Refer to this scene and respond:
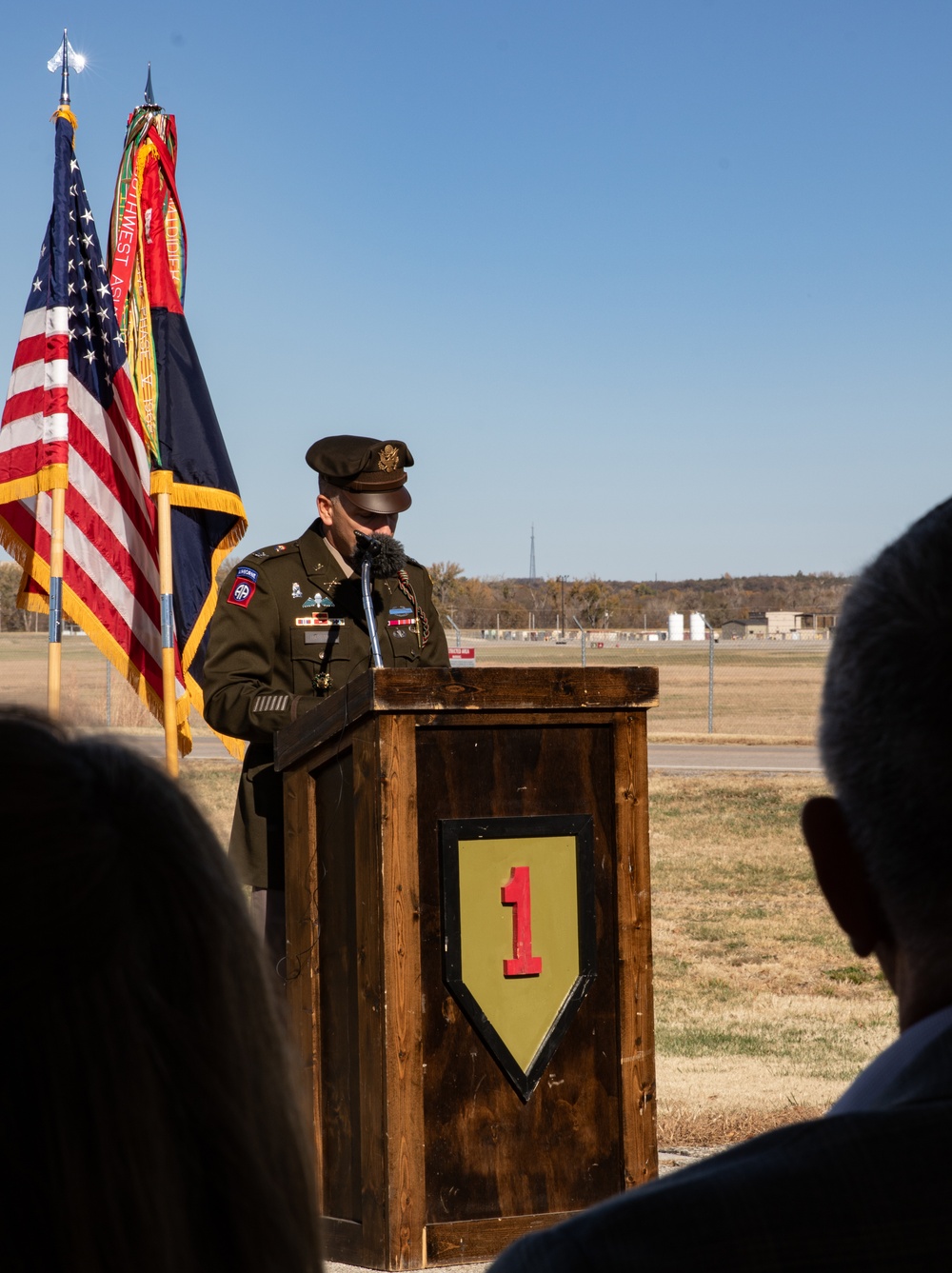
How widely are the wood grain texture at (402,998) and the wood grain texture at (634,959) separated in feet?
1.55

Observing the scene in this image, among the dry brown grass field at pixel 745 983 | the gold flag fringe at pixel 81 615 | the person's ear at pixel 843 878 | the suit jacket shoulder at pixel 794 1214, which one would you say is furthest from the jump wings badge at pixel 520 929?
the gold flag fringe at pixel 81 615

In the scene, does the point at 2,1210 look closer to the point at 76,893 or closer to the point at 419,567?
the point at 76,893

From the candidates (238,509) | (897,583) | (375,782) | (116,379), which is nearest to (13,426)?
(116,379)

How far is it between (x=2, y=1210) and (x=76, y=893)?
144 millimetres

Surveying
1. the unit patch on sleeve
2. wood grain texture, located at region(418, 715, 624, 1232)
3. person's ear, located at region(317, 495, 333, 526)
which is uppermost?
person's ear, located at region(317, 495, 333, 526)

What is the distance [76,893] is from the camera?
2.18ft

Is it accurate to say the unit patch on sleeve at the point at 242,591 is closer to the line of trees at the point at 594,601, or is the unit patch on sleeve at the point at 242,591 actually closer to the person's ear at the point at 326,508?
the person's ear at the point at 326,508

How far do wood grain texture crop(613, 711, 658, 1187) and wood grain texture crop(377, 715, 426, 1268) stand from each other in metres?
0.47

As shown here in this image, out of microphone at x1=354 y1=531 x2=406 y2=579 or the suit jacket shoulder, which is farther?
microphone at x1=354 y1=531 x2=406 y2=579

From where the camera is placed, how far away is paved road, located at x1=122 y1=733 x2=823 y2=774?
16.5 metres

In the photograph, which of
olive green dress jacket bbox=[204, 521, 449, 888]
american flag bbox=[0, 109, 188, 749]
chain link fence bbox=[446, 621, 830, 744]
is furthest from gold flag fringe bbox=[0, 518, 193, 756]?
chain link fence bbox=[446, 621, 830, 744]

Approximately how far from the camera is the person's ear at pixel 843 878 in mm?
1023

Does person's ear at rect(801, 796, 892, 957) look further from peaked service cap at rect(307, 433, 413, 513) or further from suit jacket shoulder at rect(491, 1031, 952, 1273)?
peaked service cap at rect(307, 433, 413, 513)

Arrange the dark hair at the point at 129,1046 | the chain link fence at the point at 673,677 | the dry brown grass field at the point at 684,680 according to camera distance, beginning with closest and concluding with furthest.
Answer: the dark hair at the point at 129,1046 → the chain link fence at the point at 673,677 → the dry brown grass field at the point at 684,680
